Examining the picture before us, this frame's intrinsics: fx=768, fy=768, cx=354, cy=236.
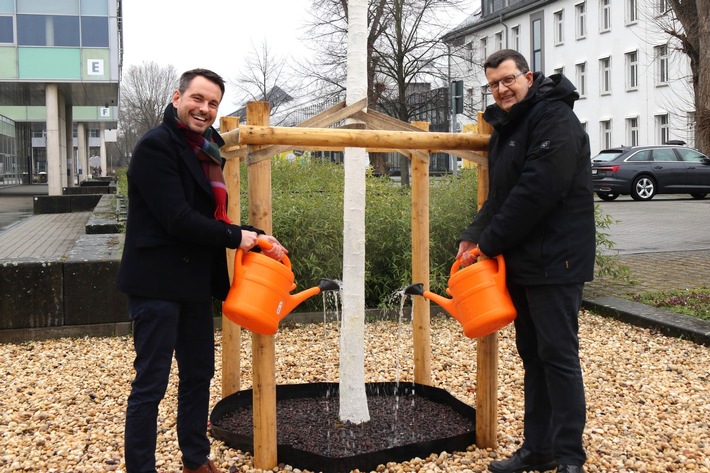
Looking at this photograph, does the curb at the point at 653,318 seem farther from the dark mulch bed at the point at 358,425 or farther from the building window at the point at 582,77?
the building window at the point at 582,77

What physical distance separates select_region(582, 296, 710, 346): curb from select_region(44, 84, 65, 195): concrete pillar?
68.5 ft

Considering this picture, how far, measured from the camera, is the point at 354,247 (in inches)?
149

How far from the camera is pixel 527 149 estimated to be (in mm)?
3152

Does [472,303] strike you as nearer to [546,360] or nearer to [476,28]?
[546,360]

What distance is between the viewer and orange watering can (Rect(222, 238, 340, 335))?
3104mm

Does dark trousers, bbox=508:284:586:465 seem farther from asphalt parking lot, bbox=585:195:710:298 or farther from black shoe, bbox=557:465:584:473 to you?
asphalt parking lot, bbox=585:195:710:298

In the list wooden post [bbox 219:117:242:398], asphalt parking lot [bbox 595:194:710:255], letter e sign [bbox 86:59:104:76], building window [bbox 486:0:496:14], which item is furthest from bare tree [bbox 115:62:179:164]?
wooden post [bbox 219:117:242:398]

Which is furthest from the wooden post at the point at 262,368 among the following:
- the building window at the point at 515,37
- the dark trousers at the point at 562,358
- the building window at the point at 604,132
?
the building window at the point at 515,37

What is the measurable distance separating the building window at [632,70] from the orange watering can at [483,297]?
1369 inches

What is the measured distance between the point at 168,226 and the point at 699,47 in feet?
70.3

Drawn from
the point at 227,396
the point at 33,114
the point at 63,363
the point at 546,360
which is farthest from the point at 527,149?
the point at 33,114

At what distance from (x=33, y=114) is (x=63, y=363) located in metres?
39.5

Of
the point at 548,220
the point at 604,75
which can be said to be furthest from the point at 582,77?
the point at 548,220

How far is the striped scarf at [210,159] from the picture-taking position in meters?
3.10
